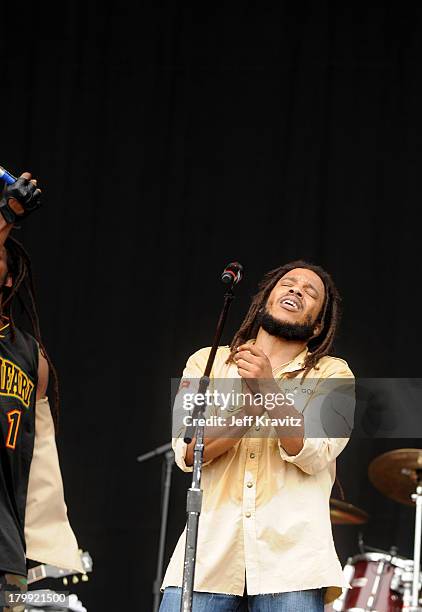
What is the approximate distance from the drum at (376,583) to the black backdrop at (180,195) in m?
0.32

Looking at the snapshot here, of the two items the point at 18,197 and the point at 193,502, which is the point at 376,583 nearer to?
the point at 193,502

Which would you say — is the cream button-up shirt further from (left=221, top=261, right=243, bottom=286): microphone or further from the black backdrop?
the black backdrop

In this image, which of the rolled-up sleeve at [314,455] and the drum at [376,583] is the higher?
the rolled-up sleeve at [314,455]

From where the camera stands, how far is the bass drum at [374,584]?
18.2 feet

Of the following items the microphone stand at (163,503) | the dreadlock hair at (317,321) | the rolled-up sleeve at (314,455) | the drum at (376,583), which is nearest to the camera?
the rolled-up sleeve at (314,455)

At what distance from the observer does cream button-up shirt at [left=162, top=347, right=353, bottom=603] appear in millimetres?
3010

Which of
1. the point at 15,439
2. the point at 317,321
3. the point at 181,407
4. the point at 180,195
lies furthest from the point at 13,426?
the point at 180,195

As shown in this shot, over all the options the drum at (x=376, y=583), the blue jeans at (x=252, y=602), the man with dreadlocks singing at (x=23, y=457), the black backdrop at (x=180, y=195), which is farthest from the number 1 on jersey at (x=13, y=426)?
the black backdrop at (x=180, y=195)

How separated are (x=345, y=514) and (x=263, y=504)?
257 centimetres

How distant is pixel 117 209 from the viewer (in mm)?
6352

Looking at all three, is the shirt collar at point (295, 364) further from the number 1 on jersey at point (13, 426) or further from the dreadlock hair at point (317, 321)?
the number 1 on jersey at point (13, 426)

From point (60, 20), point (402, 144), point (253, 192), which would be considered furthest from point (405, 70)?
point (60, 20)

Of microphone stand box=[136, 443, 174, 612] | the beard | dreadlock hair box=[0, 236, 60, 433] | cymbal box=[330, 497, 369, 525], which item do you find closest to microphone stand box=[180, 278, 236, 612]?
the beard

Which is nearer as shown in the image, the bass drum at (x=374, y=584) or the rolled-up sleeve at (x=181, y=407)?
the rolled-up sleeve at (x=181, y=407)
